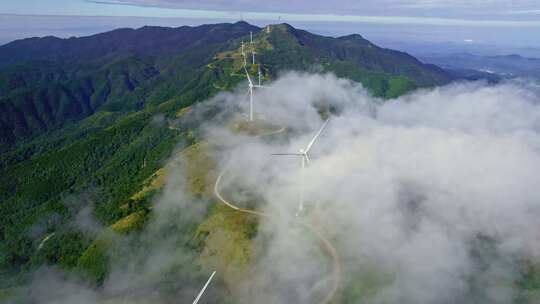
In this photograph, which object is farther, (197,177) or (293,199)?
(197,177)

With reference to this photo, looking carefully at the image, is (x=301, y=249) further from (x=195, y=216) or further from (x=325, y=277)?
(x=195, y=216)

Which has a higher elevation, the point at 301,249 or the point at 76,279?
the point at 301,249

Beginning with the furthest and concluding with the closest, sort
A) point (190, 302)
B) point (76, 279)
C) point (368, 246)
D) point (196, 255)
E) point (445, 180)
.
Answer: point (445, 180) < point (76, 279) < point (196, 255) < point (368, 246) < point (190, 302)

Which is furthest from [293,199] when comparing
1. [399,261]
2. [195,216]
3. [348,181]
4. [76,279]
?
[76,279]

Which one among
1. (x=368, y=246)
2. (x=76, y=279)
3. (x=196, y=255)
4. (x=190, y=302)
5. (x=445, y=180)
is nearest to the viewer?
(x=190, y=302)

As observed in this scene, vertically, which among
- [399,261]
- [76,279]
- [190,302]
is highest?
[399,261]

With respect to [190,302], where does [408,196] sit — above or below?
above

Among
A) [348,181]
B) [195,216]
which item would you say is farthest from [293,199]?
[195,216]

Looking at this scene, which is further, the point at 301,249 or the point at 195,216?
the point at 195,216

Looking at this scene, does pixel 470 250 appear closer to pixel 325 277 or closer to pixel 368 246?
pixel 368 246
